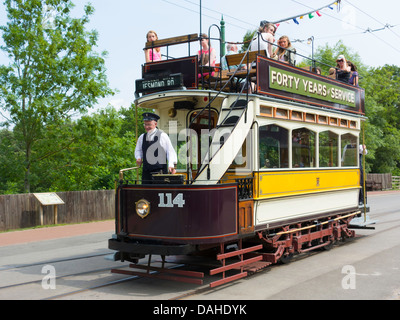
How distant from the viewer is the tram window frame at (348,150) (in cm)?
1076

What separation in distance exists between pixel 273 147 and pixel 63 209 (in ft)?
35.6

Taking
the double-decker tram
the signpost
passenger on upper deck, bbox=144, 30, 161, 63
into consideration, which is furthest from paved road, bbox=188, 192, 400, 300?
the signpost

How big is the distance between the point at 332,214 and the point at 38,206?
10143mm

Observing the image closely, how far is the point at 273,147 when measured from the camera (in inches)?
320

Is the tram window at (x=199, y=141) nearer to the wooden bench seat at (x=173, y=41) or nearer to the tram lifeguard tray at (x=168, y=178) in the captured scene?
the wooden bench seat at (x=173, y=41)

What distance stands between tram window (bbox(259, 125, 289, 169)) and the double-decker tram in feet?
0.06

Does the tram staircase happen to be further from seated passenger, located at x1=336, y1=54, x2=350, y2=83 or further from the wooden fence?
the wooden fence

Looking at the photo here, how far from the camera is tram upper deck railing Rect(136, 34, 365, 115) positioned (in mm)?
7844

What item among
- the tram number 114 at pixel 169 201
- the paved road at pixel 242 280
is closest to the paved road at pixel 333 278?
the paved road at pixel 242 280

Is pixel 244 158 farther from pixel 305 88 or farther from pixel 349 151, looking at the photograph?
pixel 349 151

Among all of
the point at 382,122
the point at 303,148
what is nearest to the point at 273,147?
the point at 303,148

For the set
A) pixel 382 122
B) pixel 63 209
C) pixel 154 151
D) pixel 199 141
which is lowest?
pixel 63 209
